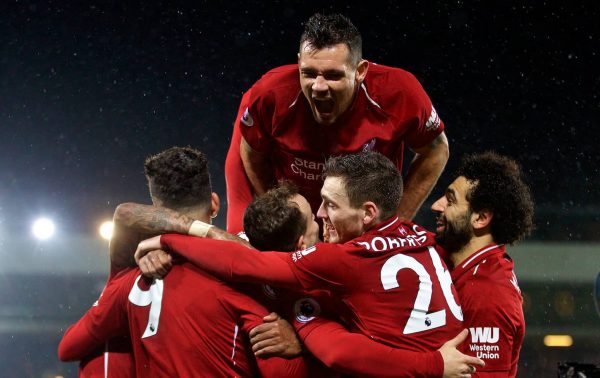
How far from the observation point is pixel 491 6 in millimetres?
9867

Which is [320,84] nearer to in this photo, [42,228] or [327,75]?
[327,75]

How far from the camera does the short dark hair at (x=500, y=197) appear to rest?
2.90 meters

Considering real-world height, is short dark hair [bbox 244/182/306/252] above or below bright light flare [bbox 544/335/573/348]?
above

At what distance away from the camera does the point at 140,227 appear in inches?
101

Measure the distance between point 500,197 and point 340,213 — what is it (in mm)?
756

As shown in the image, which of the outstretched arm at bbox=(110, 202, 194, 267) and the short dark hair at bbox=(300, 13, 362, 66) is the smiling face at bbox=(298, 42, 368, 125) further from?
the outstretched arm at bbox=(110, 202, 194, 267)

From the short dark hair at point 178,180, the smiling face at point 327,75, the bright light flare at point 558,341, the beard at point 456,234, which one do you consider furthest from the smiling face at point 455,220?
the bright light flare at point 558,341

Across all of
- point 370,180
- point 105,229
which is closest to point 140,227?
point 370,180

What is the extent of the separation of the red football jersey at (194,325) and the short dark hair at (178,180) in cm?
22

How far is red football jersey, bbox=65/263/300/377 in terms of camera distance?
2.35 metres

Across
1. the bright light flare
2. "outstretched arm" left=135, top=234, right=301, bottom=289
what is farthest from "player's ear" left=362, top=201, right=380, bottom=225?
the bright light flare

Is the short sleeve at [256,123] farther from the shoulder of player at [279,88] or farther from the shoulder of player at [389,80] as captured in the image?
the shoulder of player at [389,80]

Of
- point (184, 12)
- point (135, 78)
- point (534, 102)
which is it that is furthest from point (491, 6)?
point (135, 78)

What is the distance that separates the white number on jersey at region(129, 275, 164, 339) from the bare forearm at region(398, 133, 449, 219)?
1.16 m
